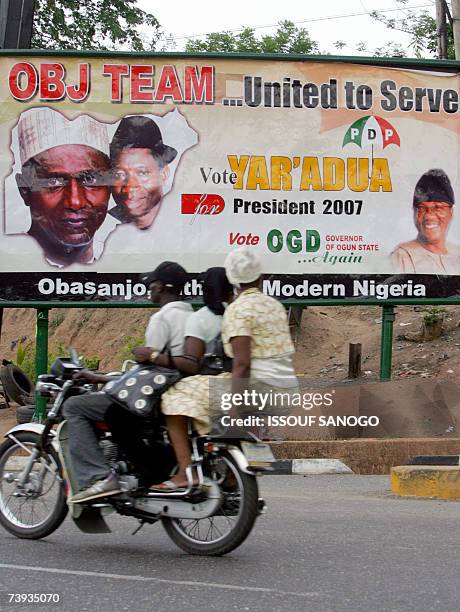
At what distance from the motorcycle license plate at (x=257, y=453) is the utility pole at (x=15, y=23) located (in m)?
7.41

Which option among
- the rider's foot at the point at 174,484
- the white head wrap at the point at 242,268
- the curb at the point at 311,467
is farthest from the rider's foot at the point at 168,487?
the curb at the point at 311,467

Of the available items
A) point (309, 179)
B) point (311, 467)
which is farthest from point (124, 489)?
point (309, 179)

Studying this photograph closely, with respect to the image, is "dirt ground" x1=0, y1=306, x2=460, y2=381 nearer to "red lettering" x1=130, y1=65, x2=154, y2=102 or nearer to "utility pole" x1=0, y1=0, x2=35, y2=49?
"red lettering" x1=130, y1=65, x2=154, y2=102

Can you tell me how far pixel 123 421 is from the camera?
5.70 metres

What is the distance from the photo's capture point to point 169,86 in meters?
11.0

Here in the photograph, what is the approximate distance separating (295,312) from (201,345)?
14.9 m

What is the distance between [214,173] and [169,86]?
0.99 meters

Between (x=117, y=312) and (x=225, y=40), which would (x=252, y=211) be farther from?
(x=225, y=40)

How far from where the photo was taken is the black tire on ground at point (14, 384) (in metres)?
→ 14.7

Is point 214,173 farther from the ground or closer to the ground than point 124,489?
farther from the ground

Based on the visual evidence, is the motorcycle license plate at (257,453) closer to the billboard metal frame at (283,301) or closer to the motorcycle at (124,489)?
the motorcycle at (124,489)

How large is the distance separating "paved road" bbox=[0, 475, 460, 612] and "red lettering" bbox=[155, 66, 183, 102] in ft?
17.2

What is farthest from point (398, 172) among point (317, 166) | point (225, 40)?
point (225, 40)

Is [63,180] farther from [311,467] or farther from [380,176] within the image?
[311,467]
